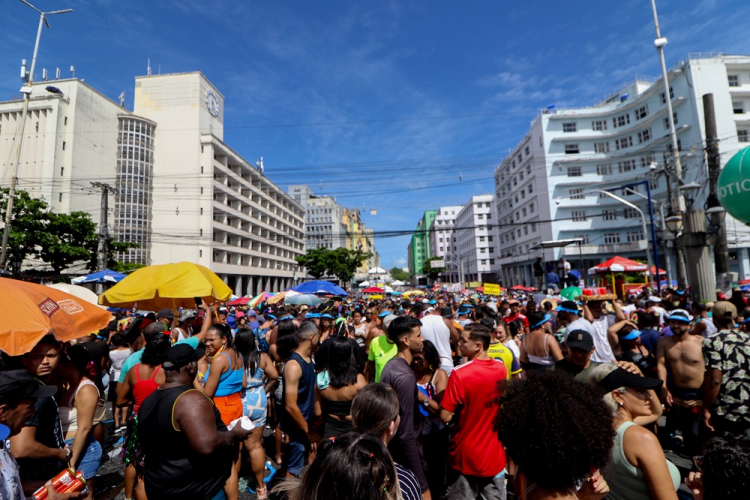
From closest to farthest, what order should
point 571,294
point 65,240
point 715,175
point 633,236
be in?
point 571,294 < point 715,175 < point 65,240 < point 633,236

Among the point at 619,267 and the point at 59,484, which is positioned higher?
the point at 619,267

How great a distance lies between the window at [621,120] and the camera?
44463mm

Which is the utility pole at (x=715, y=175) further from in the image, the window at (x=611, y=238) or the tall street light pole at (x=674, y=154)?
the window at (x=611, y=238)

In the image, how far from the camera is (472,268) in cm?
7944

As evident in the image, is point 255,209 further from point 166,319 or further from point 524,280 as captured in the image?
point 166,319

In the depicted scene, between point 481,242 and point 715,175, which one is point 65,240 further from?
point 481,242

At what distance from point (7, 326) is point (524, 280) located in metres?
56.8

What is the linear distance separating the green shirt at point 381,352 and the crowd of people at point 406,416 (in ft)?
0.08

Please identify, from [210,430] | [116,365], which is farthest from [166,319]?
[210,430]

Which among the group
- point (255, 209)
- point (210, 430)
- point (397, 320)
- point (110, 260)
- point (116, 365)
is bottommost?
point (116, 365)

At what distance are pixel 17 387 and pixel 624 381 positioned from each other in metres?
3.65

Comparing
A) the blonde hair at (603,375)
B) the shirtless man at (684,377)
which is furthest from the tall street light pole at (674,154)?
the blonde hair at (603,375)

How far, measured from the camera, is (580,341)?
3820mm

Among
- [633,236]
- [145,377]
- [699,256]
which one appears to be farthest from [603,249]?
[145,377]
